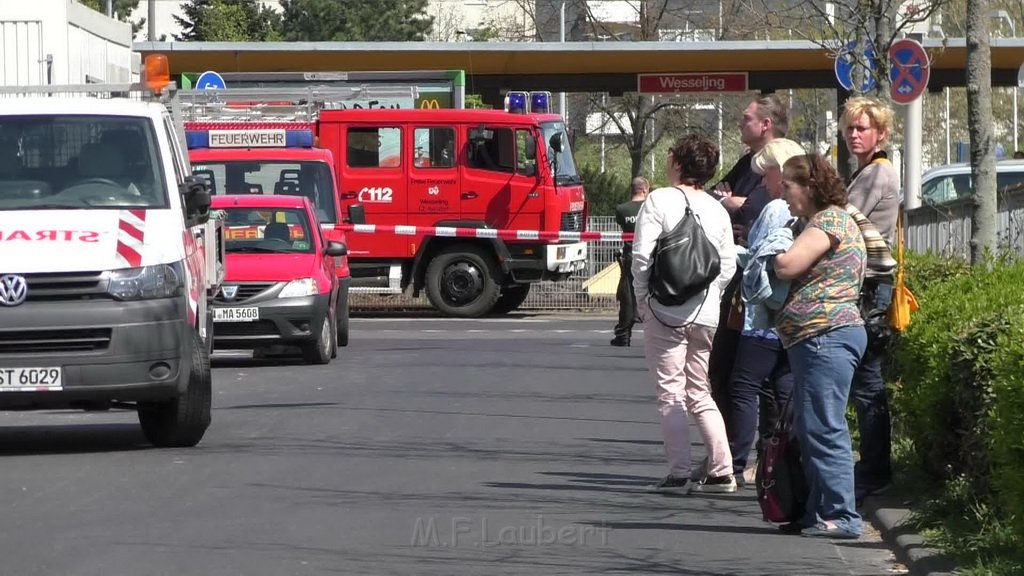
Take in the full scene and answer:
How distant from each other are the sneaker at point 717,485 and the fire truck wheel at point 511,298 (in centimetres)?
1821

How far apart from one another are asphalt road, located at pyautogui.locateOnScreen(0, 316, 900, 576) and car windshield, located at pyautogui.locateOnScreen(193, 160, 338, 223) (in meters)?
7.96

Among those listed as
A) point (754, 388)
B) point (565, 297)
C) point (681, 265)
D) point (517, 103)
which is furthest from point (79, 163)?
point (565, 297)

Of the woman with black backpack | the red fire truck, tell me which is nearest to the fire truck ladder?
the red fire truck

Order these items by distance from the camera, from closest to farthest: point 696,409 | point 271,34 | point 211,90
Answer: point 696,409, point 211,90, point 271,34

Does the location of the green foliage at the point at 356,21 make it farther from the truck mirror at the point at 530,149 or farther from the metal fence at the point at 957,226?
the metal fence at the point at 957,226

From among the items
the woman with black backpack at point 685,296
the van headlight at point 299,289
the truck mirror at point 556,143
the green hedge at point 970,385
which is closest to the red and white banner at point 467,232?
the truck mirror at point 556,143

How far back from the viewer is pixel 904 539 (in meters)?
7.54

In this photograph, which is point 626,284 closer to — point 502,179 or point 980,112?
point 502,179

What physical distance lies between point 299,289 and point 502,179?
8.91 meters

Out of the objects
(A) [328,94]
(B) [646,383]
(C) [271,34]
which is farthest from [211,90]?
(C) [271,34]

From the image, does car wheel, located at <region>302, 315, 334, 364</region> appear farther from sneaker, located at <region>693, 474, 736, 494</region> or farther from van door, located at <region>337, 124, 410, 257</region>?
sneaker, located at <region>693, 474, 736, 494</region>

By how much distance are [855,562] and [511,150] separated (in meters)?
19.0

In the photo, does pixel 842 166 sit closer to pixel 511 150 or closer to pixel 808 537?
pixel 511 150

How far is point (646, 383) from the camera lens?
51.6 feet
